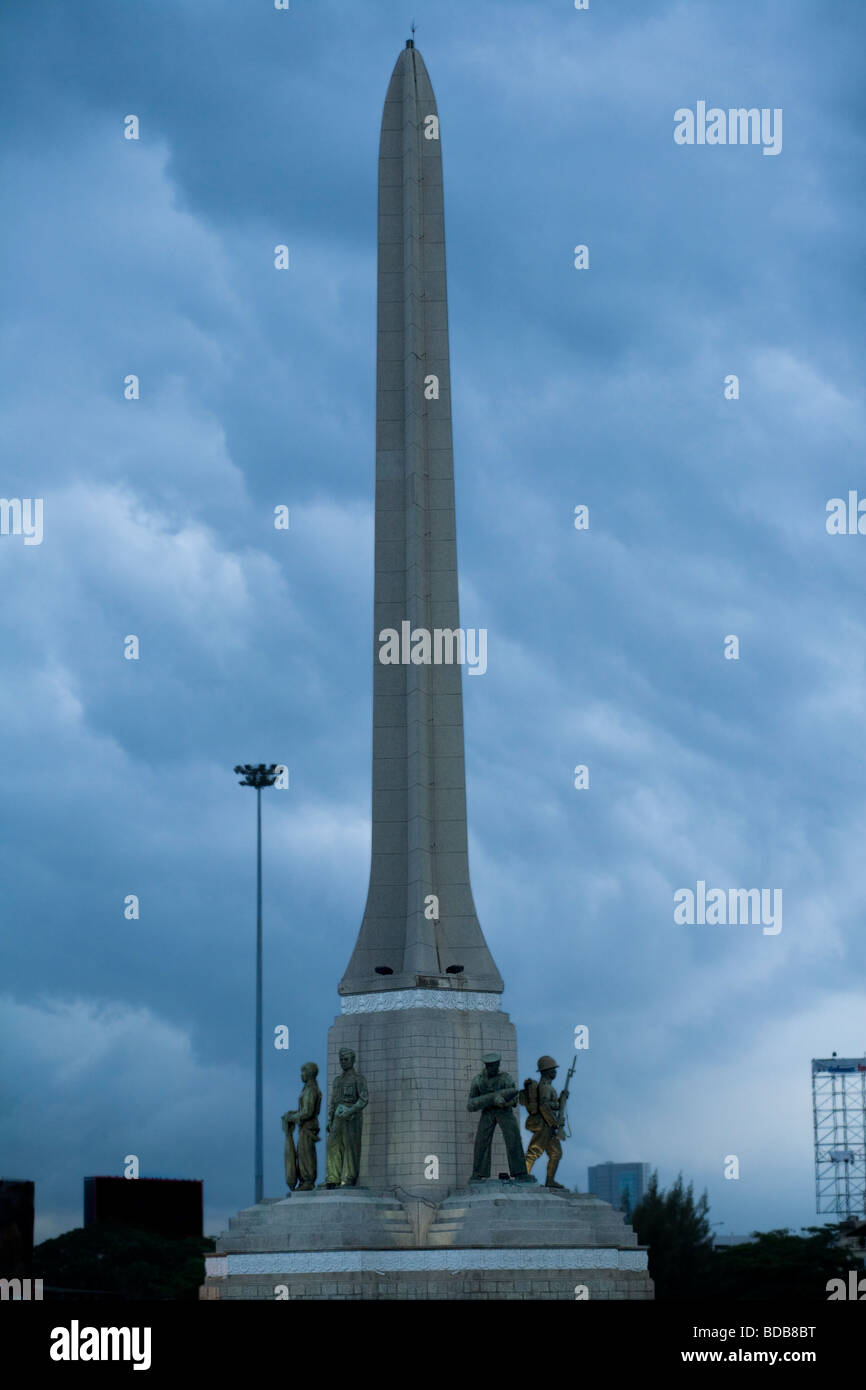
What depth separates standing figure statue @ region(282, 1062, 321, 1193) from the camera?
124ft

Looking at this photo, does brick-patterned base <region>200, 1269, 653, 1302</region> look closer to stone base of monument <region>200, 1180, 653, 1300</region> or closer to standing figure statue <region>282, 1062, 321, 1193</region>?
stone base of monument <region>200, 1180, 653, 1300</region>

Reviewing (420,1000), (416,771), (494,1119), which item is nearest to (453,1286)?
(494,1119)

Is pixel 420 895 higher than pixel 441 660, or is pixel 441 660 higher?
pixel 441 660

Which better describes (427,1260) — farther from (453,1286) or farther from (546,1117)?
(546,1117)

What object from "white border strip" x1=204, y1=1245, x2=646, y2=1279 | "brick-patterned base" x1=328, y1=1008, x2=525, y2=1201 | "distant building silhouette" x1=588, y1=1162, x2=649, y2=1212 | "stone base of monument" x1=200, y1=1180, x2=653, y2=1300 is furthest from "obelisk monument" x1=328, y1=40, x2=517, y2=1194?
"distant building silhouette" x1=588, y1=1162, x2=649, y2=1212

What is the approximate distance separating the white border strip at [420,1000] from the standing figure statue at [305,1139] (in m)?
1.52

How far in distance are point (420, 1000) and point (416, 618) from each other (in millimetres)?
7690

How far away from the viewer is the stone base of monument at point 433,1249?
34688 mm

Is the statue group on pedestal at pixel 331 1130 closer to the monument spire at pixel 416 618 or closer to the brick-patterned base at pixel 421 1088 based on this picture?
the brick-patterned base at pixel 421 1088

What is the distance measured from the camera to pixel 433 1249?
34.9m
